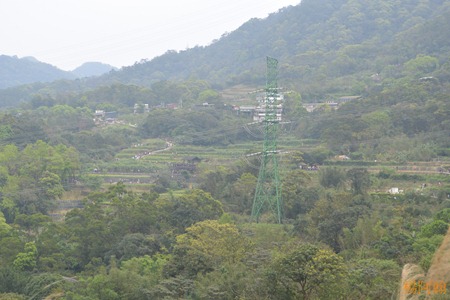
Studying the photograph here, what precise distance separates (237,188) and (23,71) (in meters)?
133

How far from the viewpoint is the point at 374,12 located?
79.4 meters

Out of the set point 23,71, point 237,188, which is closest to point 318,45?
point 237,188

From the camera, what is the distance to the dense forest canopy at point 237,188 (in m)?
15.4

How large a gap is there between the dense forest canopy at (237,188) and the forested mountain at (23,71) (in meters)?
82.8

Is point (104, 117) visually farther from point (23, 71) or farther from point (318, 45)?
point (23, 71)

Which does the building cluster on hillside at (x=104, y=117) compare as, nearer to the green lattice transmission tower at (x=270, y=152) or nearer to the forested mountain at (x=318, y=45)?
the forested mountain at (x=318, y=45)

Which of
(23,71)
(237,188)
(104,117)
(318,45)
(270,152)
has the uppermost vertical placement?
(318,45)

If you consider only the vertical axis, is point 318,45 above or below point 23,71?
above

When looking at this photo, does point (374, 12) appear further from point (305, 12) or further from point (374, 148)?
point (374, 148)

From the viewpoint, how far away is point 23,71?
15000 cm

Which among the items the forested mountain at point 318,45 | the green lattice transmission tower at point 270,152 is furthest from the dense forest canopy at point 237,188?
the green lattice transmission tower at point 270,152

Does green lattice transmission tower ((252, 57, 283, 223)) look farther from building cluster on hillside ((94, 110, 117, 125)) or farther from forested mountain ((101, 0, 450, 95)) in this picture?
building cluster on hillside ((94, 110, 117, 125))

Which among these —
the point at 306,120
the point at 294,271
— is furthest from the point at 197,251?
the point at 306,120

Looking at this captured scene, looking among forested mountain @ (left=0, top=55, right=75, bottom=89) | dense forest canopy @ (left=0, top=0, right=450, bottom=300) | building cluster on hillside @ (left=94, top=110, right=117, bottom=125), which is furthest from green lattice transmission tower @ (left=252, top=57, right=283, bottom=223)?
forested mountain @ (left=0, top=55, right=75, bottom=89)
